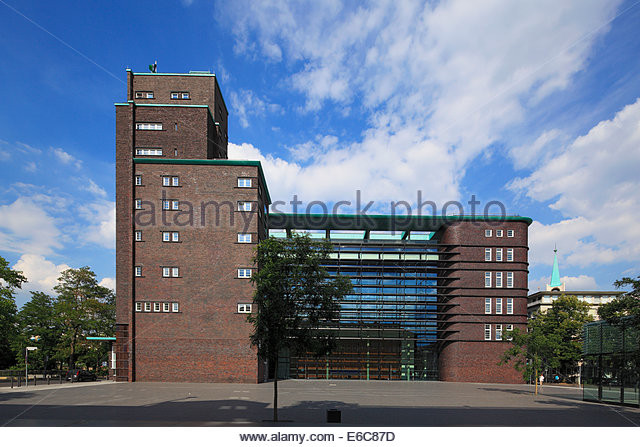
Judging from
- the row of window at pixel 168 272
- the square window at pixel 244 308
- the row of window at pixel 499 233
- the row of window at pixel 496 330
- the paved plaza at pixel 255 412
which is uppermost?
the row of window at pixel 499 233

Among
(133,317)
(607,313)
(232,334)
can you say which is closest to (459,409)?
(607,313)

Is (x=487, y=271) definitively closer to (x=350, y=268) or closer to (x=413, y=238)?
(x=413, y=238)

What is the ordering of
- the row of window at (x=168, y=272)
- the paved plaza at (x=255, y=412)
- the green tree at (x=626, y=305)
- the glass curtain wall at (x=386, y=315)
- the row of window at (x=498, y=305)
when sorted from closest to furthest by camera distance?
the paved plaza at (x=255, y=412), the green tree at (x=626, y=305), the row of window at (x=168, y=272), the row of window at (x=498, y=305), the glass curtain wall at (x=386, y=315)

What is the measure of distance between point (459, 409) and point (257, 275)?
14272mm

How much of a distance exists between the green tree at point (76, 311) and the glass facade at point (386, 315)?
25.0 meters

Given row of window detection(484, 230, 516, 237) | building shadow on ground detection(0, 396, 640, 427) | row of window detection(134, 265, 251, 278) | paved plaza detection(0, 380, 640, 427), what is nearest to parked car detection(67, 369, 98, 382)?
row of window detection(134, 265, 251, 278)

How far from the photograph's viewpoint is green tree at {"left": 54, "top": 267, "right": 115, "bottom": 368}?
52.6m

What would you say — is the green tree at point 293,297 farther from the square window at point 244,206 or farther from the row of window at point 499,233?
the row of window at point 499,233

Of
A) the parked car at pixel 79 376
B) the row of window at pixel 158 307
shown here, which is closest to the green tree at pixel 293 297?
the row of window at pixel 158 307

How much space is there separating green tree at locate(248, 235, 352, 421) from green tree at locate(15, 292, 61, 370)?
149ft

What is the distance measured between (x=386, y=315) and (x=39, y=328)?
4289cm

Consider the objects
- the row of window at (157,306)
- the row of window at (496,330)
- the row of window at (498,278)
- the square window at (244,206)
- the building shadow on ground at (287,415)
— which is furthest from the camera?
the row of window at (498,278)

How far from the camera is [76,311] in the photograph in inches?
2103

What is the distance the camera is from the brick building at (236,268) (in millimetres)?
42719
